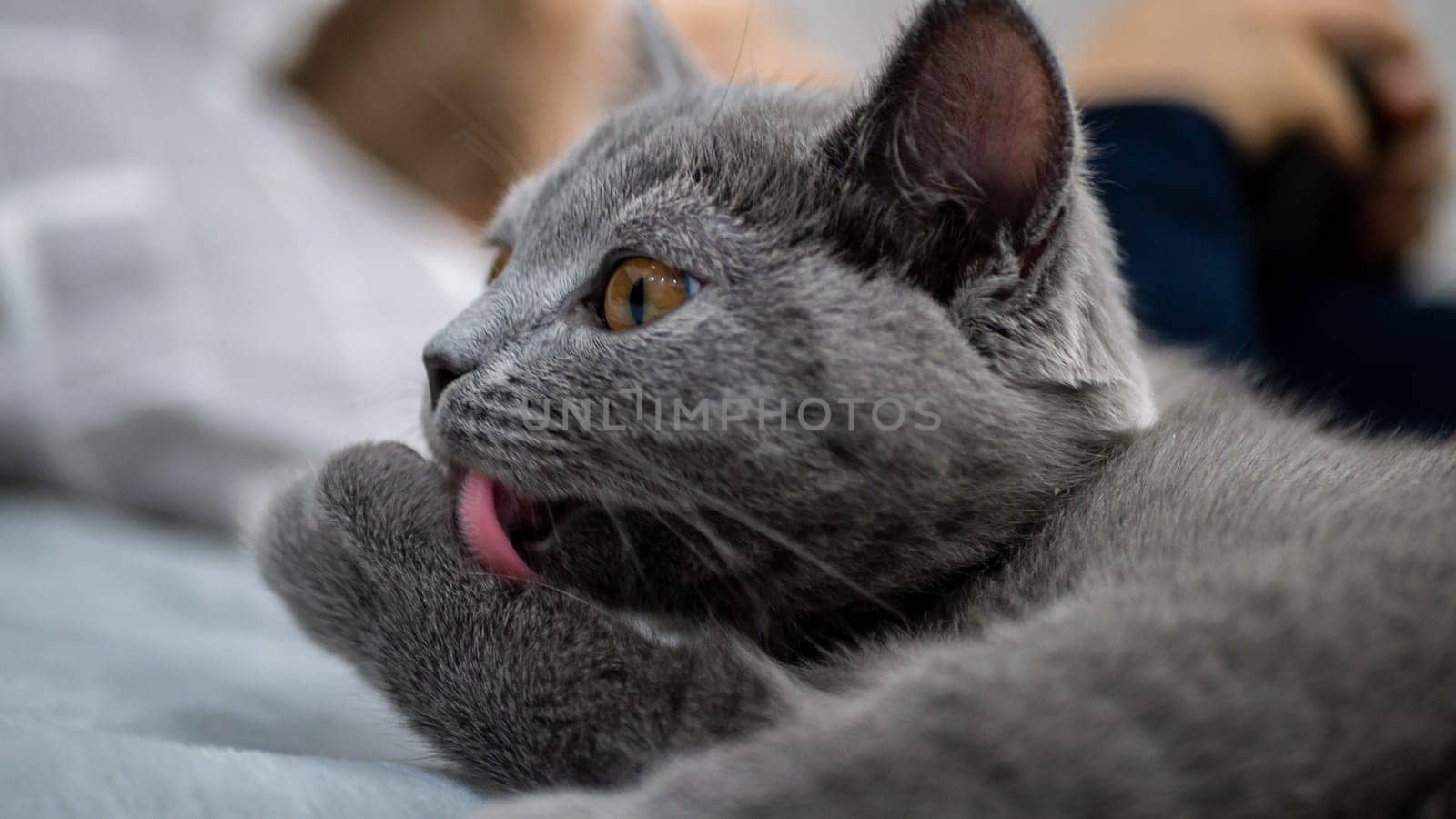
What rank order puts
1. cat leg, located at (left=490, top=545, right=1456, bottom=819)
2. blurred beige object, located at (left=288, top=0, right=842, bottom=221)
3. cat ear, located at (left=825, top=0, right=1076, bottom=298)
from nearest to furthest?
cat leg, located at (left=490, top=545, right=1456, bottom=819), cat ear, located at (left=825, top=0, right=1076, bottom=298), blurred beige object, located at (left=288, top=0, right=842, bottom=221)

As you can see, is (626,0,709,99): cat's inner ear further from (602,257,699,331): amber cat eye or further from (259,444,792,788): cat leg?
(259,444,792,788): cat leg

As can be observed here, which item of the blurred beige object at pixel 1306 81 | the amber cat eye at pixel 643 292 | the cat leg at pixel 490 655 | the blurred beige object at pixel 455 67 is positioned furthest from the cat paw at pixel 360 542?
the blurred beige object at pixel 1306 81

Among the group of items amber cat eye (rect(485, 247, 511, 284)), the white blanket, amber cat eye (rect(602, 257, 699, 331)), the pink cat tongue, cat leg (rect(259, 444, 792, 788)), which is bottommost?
the white blanket

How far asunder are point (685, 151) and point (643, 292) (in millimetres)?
132

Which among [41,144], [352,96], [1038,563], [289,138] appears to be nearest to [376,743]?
[1038,563]

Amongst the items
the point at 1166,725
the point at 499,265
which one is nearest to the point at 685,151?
the point at 499,265

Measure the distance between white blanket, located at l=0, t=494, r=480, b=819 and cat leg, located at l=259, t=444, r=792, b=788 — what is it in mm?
51

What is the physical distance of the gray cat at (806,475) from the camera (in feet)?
2.07

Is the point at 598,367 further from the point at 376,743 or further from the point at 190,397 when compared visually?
the point at 190,397

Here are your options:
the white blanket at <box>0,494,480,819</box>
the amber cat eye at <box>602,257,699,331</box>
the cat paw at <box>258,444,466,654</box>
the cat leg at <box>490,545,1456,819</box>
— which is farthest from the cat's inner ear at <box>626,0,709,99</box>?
the cat leg at <box>490,545,1456,819</box>

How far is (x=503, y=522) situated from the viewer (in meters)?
0.80

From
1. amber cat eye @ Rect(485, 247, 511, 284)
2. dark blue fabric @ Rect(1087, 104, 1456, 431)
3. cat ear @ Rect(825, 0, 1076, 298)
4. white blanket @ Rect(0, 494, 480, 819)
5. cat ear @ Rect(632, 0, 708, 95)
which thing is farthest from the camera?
dark blue fabric @ Rect(1087, 104, 1456, 431)

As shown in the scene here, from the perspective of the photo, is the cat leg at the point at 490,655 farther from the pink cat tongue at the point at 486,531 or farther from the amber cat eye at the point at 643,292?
the amber cat eye at the point at 643,292

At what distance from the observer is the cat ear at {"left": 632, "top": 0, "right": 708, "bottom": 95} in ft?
3.88
